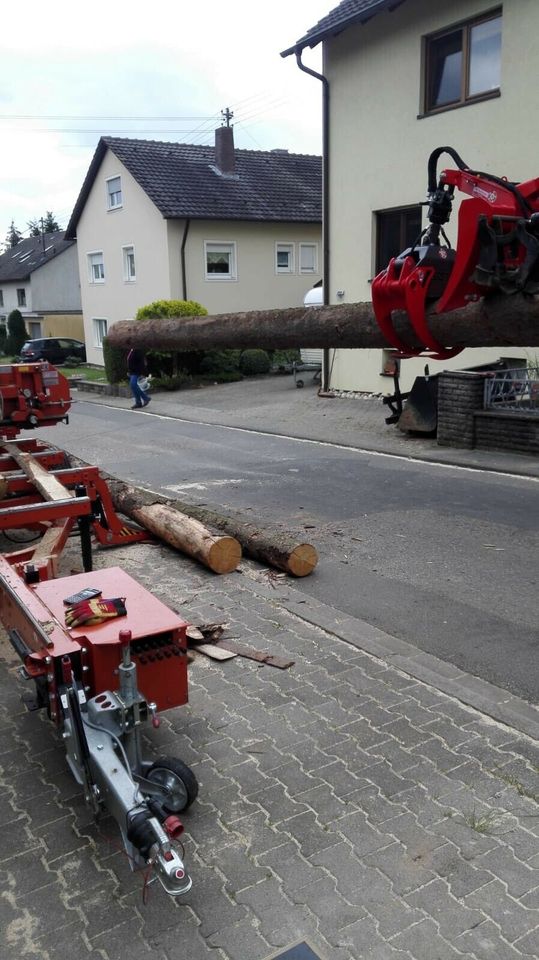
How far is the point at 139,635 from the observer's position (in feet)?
11.6

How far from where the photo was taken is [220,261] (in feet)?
88.8

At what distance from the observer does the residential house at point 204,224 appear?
85.5ft

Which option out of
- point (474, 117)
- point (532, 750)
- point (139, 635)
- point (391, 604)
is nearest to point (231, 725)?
point (139, 635)

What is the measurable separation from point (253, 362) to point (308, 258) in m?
6.36

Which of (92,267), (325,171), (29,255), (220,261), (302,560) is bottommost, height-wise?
(302,560)

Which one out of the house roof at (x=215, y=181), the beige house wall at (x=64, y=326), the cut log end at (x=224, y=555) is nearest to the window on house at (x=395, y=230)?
the house roof at (x=215, y=181)

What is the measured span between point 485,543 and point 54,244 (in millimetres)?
49038

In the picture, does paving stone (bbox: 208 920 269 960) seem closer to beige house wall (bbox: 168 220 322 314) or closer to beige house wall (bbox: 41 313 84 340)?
beige house wall (bbox: 168 220 322 314)

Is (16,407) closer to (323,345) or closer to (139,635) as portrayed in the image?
(323,345)

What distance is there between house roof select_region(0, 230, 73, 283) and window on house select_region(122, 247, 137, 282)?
645 inches

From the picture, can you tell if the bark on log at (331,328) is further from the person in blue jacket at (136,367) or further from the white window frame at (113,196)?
the white window frame at (113,196)

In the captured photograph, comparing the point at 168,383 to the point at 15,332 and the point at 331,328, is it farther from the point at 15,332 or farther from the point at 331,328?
the point at 15,332

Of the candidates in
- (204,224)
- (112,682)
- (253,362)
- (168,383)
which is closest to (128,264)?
(204,224)

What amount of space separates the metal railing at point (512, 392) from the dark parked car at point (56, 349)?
25.7 metres
